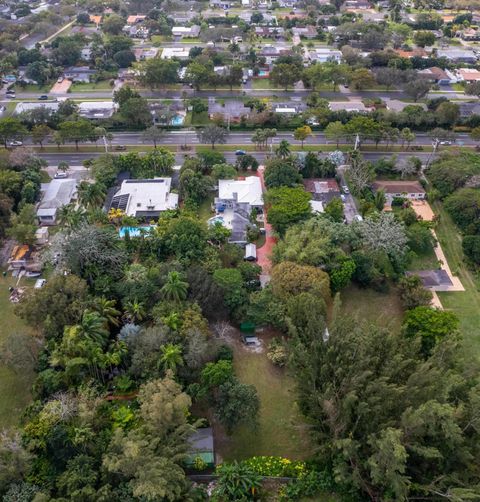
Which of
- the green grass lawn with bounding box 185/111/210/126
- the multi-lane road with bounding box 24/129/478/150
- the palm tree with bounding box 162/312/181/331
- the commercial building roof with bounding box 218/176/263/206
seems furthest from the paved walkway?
the green grass lawn with bounding box 185/111/210/126

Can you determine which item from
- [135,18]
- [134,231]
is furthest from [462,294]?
[135,18]

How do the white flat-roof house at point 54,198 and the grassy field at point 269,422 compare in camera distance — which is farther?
the white flat-roof house at point 54,198

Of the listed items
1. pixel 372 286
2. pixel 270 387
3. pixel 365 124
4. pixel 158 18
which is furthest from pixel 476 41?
pixel 270 387

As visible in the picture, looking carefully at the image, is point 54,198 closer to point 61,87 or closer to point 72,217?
point 72,217

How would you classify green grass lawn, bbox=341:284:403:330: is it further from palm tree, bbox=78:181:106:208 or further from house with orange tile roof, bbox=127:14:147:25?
house with orange tile roof, bbox=127:14:147:25

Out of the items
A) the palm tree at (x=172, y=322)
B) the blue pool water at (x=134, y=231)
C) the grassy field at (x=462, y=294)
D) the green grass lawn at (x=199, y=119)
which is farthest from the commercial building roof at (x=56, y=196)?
the grassy field at (x=462, y=294)

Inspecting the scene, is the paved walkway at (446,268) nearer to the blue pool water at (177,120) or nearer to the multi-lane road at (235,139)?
the multi-lane road at (235,139)
